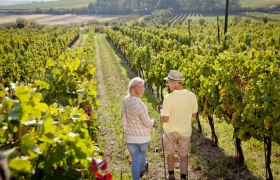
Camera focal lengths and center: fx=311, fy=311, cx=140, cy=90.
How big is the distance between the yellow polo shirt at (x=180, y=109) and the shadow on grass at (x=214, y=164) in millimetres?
2132

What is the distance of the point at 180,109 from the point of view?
236 inches

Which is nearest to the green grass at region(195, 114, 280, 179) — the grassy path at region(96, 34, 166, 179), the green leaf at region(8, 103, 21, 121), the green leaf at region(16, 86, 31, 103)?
the grassy path at region(96, 34, 166, 179)

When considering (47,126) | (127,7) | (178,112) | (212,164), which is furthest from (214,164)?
(127,7)

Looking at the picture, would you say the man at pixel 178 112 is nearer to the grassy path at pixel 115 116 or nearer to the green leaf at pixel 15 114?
the grassy path at pixel 115 116

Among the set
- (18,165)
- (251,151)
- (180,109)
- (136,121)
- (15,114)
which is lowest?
(251,151)

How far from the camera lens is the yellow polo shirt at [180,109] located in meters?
5.97

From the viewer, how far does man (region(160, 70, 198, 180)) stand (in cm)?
598

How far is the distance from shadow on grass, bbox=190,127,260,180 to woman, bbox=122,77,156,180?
241cm

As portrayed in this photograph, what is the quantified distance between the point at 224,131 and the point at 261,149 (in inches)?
74.2

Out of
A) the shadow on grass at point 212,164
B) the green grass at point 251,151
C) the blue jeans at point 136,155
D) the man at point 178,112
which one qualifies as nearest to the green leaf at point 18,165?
the blue jeans at point 136,155

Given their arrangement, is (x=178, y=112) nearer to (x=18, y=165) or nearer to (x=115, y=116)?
(x=18, y=165)

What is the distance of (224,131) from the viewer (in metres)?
11.2

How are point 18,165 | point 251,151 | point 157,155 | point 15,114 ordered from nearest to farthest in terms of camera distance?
point 18,165
point 15,114
point 157,155
point 251,151

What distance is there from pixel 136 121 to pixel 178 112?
0.85 metres
